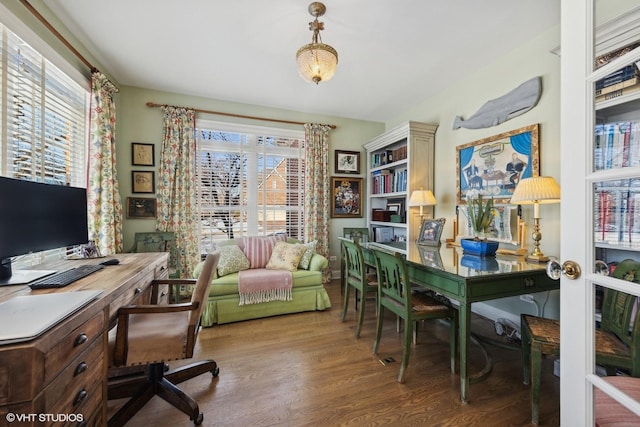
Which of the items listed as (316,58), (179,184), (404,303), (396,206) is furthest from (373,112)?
(404,303)

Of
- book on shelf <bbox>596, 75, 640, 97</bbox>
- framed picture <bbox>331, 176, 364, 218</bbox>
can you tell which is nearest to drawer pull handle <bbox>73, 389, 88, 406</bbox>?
book on shelf <bbox>596, 75, 640, 97</bbox>

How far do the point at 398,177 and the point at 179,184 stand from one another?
299 cm

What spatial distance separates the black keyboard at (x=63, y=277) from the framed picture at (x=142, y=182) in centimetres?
196

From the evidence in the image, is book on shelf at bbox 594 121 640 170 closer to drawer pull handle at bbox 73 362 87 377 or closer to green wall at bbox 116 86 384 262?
drawer pull handle at bbox 73 362 87 377

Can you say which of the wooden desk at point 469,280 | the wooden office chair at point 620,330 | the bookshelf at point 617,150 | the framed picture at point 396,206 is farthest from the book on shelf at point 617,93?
the framed picture at point 396,206

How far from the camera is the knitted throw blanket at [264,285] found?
2643 millimetres

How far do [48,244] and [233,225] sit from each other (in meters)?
2.27

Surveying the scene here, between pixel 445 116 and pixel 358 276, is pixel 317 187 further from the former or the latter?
pixel 445 116

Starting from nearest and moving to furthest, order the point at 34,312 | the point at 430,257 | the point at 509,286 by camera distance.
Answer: the point at 34,312 < the point at 509,286 < the point at 430,257

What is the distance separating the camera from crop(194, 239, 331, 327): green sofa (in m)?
2.57

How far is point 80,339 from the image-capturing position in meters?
0.96

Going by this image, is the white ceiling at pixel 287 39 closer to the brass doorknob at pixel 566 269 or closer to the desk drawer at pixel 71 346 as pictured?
the brass doorknob at pixel 566 269

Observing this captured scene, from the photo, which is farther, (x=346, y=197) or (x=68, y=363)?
(x=346, y=197)

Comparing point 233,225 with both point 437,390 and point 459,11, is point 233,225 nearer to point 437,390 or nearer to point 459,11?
point 437,390
